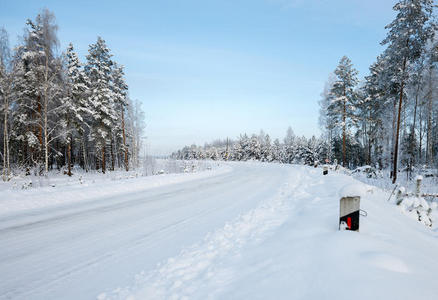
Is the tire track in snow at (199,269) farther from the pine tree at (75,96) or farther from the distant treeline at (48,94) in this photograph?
the pine tree at (75,96)

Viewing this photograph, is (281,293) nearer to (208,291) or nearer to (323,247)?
(208,291)

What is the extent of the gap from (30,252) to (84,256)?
1012mm

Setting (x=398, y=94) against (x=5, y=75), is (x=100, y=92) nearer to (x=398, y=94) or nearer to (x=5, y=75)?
(x=5, y=75)

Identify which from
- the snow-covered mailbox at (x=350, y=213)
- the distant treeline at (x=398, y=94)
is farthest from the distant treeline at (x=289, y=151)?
the snow-covered mailbox at (x=350, y=213)

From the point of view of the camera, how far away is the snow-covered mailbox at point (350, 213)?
3.48 meters

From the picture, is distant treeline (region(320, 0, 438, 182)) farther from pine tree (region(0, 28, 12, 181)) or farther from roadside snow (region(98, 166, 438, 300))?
pine tree (region(0, 28, 12, 181))

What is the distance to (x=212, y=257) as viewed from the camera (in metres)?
3.25

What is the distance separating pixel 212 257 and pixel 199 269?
393 mm

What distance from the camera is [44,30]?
14.4m

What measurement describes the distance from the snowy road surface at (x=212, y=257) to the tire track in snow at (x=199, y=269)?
15mm

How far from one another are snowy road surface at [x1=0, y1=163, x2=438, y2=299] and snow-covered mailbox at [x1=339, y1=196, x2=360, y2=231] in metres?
0.26

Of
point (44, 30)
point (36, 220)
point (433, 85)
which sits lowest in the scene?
point (36, 220)

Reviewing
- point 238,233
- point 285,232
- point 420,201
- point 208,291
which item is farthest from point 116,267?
point 420,201

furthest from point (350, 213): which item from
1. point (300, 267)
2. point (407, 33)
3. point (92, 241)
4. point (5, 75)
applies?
point (5, 75)
